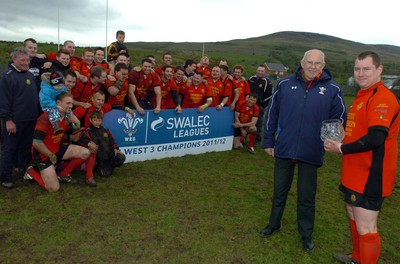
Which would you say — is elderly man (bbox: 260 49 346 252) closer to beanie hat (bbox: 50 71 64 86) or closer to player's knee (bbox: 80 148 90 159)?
player's knee (bbox: 80 148 90 159)

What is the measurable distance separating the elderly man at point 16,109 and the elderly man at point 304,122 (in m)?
4.12

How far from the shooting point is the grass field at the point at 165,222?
3.90 meters

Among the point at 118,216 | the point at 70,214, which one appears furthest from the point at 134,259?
the point at 70,214

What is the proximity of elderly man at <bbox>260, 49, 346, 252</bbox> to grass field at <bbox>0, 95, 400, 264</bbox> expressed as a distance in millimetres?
667

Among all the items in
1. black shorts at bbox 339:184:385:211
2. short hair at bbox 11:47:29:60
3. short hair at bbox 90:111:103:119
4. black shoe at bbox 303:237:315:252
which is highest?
short hair at bbox 11:47:29:60

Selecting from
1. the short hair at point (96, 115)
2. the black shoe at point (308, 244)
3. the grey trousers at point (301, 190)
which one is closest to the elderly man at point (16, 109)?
the short hair at point (96, 115)

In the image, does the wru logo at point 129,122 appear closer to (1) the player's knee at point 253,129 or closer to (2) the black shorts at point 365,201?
(1) the player's knee at point 253,129

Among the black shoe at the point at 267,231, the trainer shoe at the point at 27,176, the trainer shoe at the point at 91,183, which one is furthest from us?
the trainer shoe at the point at 91,183

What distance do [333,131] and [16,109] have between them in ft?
16.4

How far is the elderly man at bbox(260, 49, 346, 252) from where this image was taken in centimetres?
390

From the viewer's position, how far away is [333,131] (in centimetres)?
349

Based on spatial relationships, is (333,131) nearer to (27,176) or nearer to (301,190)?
(301,190)

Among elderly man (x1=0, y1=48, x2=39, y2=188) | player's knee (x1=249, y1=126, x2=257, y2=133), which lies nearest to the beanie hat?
elderly man (x1=0, y1=48, x2=39, y2=188)

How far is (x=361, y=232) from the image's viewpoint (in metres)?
3.47
